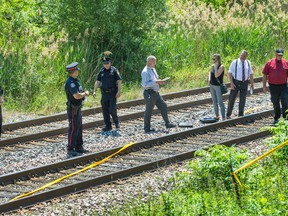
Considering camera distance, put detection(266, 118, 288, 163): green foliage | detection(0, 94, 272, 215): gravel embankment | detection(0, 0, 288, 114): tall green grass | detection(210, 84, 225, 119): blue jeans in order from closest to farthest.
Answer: detection(0, 94, 272, 215): gravel embankment, detection(266, 118, 288, 163): green foliage, detection(210, 84, 225, 119): blue jeans, detection(0, 0, 288, 114): tall green grass

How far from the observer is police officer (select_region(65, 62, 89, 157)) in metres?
17.2

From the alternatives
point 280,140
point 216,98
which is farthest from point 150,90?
point 280,140

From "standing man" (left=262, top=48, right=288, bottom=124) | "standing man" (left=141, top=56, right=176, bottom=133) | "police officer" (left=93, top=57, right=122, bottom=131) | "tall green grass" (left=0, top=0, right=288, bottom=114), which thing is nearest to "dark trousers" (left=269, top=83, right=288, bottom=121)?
"standing man" (left=262, top=48, right=288, bottom=124)

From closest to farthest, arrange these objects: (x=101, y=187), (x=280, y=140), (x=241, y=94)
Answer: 1. (x=280, y=140)
2. (x=101, y=187)
3. (x=241, y=94)

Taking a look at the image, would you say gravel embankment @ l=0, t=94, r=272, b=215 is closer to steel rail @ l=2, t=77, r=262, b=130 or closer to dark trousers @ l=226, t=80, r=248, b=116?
steel rail @ l=2, t=77, r=262, b=130

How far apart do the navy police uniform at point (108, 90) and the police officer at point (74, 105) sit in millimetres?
2521

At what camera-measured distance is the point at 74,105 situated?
17.3m

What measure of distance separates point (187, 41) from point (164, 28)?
162 centimetres

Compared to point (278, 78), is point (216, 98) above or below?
below

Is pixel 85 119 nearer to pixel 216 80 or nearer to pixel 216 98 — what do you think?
pixel 216 98

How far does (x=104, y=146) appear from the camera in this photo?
18344 mm

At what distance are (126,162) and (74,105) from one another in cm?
159

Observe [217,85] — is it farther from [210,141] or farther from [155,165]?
[155,165]

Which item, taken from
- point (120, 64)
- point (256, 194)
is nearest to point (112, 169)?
point (256, 194)
